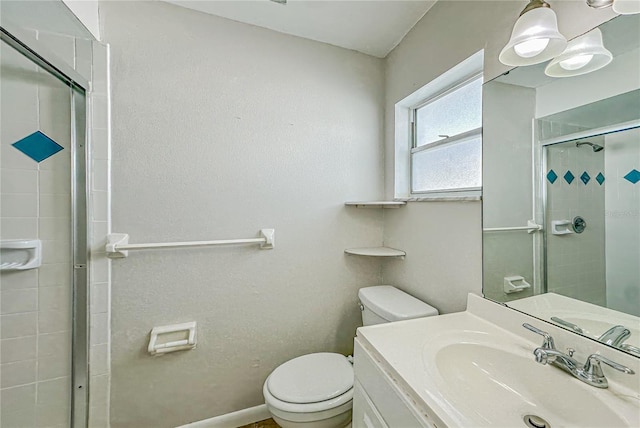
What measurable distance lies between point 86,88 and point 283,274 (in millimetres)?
1280

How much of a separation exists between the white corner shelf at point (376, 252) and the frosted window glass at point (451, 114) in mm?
678

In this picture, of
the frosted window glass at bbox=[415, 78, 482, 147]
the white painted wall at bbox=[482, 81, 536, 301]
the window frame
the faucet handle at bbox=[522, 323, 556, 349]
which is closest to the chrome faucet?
the faucet handle at bbox=[522, 323, 556, 349]

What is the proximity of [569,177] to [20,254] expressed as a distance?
6.72ft

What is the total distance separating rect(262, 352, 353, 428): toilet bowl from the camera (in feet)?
3.27

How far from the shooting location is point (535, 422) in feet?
1.96

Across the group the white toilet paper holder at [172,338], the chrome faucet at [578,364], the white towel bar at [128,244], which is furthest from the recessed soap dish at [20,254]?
the chrome faucet at [578,364]

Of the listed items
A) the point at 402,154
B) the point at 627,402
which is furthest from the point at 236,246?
the point at 627,402

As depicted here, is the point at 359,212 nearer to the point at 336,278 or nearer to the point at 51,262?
the point at 336,278

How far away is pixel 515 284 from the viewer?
2.94 feet

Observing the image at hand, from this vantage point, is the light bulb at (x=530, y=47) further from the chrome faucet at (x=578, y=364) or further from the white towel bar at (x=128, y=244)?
the white towel bar at (x=128, y=244)

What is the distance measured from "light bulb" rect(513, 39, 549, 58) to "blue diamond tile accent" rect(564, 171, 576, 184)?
1.23 feet

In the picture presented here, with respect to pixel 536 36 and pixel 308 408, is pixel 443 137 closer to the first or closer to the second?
pixel 536 36

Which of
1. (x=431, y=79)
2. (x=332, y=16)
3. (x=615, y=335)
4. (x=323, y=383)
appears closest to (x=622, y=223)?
(x=615, y=335)

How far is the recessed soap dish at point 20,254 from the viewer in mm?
992
